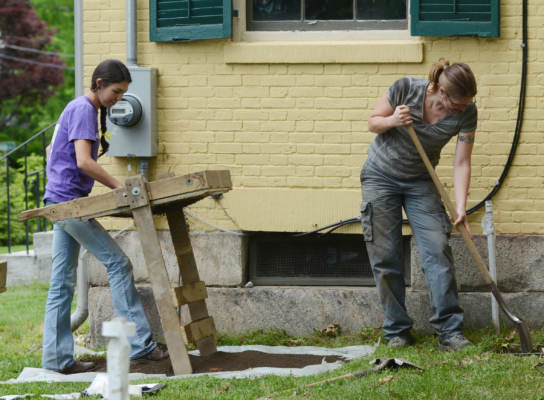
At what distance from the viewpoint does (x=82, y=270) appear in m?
6.78

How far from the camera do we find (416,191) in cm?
570

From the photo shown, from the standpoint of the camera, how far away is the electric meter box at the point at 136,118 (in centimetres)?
655

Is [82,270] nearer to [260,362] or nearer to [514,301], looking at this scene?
[260,362]

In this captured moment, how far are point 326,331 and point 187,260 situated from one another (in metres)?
1.27

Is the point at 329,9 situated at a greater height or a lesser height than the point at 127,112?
greater

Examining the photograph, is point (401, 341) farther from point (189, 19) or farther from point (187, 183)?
point (189, 19)

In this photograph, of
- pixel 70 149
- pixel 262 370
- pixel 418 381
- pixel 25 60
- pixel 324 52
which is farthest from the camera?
pixel 25 60

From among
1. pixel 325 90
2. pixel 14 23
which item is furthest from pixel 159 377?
pixel 14 23

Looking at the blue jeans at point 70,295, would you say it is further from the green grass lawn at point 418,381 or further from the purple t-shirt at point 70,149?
the green grass lawn at point 418,381

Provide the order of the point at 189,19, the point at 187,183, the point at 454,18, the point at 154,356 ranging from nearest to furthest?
the point at 187,183
the point at 154,356
the point at 454,18
the point at 189,19

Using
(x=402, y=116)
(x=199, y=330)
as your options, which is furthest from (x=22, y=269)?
(x=402, y=116)

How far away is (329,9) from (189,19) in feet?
3.56

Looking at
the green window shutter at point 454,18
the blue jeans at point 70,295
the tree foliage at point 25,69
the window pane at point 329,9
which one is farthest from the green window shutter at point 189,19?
the tree foliage at point 25,69

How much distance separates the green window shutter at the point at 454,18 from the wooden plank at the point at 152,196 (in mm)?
2037
